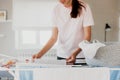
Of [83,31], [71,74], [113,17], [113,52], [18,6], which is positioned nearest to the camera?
[71,74]

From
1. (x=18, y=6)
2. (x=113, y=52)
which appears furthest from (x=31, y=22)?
(x=113, y=52)

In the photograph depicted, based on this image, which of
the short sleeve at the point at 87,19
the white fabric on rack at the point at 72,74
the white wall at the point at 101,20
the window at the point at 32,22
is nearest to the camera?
the white fabric on rack at the point at 72,74

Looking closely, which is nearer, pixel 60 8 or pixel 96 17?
pixel 60 8

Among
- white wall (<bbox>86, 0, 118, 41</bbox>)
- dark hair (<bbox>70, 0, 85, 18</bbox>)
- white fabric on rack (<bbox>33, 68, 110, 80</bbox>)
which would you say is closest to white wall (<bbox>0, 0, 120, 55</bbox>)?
white wall (<bbox>86, 0, 118, 41</bbox>)

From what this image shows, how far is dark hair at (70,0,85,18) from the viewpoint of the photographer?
5.54 ft

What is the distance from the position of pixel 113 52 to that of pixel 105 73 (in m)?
0.16

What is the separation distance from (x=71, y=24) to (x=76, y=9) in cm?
11

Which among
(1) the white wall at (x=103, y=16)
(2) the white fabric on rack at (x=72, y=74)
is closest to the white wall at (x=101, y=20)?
(1) the white wall at (x=103, y=16)

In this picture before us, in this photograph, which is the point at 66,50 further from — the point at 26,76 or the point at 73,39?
the point at 26,76

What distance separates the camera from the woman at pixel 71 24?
1680 mm

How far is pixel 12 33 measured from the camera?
12.6 feet

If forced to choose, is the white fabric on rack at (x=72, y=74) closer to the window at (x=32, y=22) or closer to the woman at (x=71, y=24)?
the woman at (x=71, y=24)

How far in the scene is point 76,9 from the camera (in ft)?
5.63

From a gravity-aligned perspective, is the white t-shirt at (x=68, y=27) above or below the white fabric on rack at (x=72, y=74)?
above
